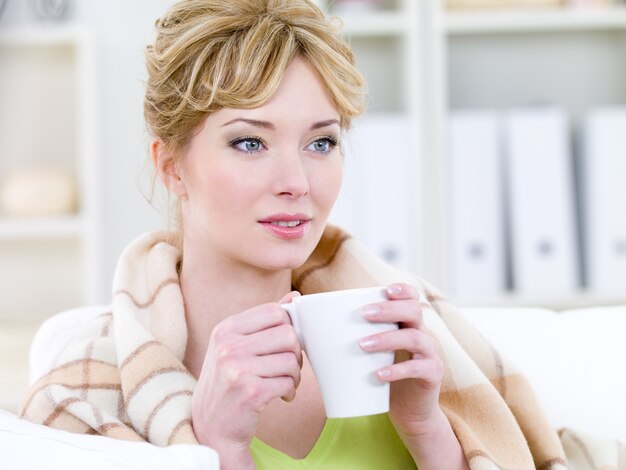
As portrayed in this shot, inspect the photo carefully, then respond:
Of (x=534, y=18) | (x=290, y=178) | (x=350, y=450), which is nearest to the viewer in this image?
(x=290, y=178)

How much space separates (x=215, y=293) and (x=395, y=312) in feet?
1.19

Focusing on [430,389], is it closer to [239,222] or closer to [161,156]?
[239,222]

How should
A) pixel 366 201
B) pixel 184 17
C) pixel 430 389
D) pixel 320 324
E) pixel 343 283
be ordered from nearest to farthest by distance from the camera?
pixel 320 324
pixel 430 389
pixel 184 17
pixel 343 283
pixel 366 201

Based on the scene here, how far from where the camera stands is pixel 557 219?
8.33 ft

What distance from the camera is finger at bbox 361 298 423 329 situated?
925 mm

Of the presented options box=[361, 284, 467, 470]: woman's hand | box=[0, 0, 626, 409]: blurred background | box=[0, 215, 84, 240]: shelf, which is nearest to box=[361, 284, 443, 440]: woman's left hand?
box=[361, 284, 467, 470]: woman's hand

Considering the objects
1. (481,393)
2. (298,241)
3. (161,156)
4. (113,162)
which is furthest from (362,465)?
(113,162)

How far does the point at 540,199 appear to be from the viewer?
253 cm

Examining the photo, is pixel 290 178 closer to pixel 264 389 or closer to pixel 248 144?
pixel 248 144

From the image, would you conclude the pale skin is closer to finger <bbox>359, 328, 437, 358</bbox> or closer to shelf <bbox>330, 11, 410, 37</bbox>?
finger <bbox>359, 328, 437, 358</bbox>

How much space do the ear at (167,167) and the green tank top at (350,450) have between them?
296mm

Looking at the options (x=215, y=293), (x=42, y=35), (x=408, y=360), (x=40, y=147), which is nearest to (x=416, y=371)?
(x=408, y=360)

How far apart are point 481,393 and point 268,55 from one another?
18.0 inches

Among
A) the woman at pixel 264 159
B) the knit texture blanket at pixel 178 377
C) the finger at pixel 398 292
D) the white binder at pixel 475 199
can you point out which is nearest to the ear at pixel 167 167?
the woman at pixel 264 159
